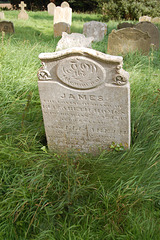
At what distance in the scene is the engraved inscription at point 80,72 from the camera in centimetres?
216

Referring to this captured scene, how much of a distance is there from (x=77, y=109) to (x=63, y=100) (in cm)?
18

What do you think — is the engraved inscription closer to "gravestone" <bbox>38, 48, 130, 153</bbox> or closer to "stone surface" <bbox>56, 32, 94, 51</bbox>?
"gravestone" <bbox>38, 48, 130, 153</bbox>

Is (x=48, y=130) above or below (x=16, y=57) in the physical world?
below

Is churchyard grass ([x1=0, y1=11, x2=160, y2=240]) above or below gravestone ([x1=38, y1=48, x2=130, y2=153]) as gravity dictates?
below

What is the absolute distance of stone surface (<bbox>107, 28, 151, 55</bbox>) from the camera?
208 inches

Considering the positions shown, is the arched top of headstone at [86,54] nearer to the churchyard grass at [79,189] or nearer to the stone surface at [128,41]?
the churchyard grass at [79,189]

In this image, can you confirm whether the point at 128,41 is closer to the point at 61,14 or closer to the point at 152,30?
the point at 152,30

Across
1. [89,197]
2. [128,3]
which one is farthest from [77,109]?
[128,3]

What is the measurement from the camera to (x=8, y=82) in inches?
135

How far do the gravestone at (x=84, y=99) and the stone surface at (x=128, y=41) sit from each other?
3.37 meters

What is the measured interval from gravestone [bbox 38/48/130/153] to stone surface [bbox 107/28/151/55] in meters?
3.37

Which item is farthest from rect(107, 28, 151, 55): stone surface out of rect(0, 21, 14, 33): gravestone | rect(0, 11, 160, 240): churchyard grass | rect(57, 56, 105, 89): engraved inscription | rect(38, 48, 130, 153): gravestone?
rect(0, 21, 14, 33): gravestone

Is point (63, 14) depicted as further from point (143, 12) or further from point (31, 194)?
point (31, 194)

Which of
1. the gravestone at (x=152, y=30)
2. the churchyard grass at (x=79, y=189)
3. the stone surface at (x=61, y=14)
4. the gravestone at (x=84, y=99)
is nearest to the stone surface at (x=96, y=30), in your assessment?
the gravestone at (x=152, y=30)
